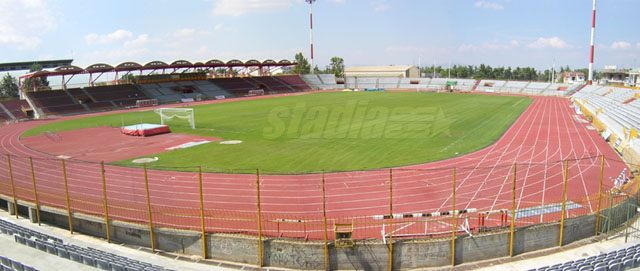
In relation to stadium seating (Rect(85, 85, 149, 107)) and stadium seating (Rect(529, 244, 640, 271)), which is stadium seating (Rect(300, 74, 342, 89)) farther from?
stadium seating (Rect(529, 244, 640, 271))

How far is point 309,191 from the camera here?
19156 millimetres

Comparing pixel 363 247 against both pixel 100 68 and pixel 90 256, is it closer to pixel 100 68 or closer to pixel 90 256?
pixel 90 256

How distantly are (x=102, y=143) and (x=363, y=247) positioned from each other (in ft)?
87.7

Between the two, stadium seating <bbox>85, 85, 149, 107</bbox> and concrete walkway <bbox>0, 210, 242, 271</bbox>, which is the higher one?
stadium seating <bbox>85, 85, 149, 107</bbox>

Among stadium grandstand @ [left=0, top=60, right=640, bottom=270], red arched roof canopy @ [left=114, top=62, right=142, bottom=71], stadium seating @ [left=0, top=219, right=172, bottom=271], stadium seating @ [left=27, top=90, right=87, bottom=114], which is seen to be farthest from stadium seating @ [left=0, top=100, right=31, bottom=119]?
stadium seating @ [left=0, top=219, right=172, bottom=271]

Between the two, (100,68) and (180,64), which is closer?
(100,68)

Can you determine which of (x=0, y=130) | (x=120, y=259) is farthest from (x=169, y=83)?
(x=120, y=259)

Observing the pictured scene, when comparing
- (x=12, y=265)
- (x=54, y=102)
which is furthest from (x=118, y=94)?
(x=12, y=265)

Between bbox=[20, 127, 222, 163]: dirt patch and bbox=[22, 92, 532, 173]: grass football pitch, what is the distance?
202cm

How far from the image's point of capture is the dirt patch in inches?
1101

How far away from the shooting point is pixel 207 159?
25.7 m

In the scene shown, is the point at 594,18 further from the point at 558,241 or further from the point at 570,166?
the point at 558,241

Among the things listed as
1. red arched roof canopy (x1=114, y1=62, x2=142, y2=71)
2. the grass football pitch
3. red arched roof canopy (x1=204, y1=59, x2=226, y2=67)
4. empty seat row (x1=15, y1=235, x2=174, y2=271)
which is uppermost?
red arched roof canopy (x1=204, y1=59, x2=226, y2=67)

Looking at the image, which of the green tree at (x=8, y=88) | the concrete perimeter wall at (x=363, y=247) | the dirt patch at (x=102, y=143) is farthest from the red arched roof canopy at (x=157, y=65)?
the concrete perimeter wall at (x=363, y=247)
